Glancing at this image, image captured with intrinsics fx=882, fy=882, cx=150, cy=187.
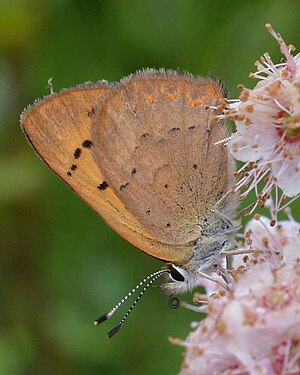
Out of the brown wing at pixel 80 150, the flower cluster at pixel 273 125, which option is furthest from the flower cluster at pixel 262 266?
the brown wing at pixel 80 150

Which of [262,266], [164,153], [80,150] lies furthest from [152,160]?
[262,266]

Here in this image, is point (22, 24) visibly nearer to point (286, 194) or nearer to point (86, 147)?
point (86, 147)

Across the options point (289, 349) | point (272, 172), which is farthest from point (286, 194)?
point (289, 349)

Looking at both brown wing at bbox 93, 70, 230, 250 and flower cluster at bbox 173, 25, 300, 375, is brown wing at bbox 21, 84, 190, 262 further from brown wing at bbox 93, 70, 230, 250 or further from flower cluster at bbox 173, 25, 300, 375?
flower cluster at bbox 173, 25, 300, 375

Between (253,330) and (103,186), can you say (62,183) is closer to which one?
(103,186)

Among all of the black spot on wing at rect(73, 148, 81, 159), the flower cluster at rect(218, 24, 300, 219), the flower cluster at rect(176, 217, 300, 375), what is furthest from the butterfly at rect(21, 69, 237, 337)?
the flower cluster at rect(176, 217, 300, 375)

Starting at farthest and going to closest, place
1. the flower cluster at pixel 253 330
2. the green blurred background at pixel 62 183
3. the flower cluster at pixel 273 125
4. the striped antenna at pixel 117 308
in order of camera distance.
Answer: the green blurred background at pixel 62 183, the striped antenna at pixel 117 308, the flower cluster at pixel 273 125, the flower cluster at pixel 253 330

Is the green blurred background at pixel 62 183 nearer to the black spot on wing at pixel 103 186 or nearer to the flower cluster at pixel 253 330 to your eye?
the black spot on wing at pixel 103 186
